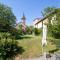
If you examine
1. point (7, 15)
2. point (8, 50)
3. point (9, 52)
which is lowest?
point (9, 52)

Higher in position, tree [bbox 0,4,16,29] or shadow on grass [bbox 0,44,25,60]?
tree [bbox 0,4,16,29]

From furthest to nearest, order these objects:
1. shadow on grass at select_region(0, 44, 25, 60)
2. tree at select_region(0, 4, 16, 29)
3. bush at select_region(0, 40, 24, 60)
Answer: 1. tree at select_region(0, 4, 16, 29)
2. bush at select_region(0, 40, 24, 60)
3. shadow on grass at select_region(0, 44, 25, 60)

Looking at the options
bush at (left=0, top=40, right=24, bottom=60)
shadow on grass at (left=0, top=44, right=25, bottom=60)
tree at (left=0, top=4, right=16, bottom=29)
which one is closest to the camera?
shadow on grass at (left=0, top=44, right=25, bottom=60)

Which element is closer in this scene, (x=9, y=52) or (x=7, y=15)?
(x=9, y=52)

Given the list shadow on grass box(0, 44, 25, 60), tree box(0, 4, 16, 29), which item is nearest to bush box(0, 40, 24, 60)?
shadow on grass box(0, 44, 25, 60)

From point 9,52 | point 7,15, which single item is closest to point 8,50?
point 9,52

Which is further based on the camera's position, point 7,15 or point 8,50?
point 7,15

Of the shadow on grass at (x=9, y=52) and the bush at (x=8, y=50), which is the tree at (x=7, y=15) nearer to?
the bush at (x=8, y=50)

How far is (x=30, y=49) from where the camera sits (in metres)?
16.2

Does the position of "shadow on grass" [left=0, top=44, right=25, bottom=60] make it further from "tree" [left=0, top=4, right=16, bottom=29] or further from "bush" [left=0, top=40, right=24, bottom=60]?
"tree" [left=0, top=4, right=16, bottom=29]

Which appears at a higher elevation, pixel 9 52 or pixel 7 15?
pixel 7 15

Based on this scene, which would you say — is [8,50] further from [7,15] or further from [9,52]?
[7,15]

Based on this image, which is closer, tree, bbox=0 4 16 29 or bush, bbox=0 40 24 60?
bush, bbox=0 40 24 60

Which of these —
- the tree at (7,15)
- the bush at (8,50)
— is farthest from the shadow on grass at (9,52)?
the tree at (7,15)
